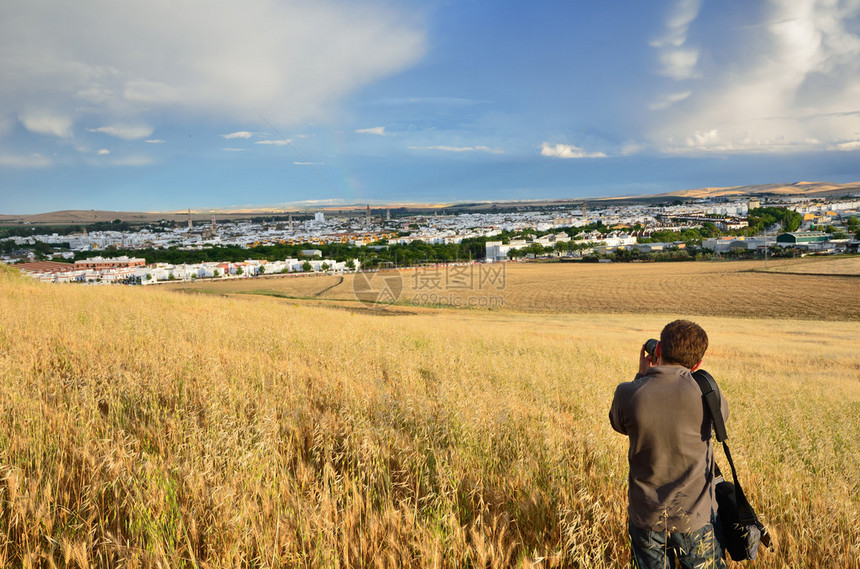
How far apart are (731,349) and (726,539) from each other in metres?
21.0

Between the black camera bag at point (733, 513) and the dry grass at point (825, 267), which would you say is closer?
the black camera bag at point (733, 513)

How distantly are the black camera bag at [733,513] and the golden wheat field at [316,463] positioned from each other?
1.30 ft

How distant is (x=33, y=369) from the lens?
4.20 meters

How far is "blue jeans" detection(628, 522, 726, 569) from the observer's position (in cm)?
221

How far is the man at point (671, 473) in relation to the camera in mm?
2215

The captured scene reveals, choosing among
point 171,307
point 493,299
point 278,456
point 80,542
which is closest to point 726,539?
point 278,456

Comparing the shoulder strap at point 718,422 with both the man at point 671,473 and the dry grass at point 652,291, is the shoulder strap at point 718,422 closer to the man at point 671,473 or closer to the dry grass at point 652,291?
the man at point 671,473

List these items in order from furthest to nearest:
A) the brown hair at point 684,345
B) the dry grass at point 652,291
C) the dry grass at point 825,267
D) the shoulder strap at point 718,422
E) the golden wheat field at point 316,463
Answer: the dry grass at point 825,267 → the dry grass at point 652,291 → the brown hair at point 684,345 → the shoulder strap at point 718,422 → the golden wheat field at point 316,463

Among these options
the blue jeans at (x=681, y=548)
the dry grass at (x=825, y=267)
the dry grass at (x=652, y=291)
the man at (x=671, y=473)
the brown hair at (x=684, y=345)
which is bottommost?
the dry grass at (x=652, y=291)

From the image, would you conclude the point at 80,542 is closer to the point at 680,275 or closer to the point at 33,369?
the point at 33,369

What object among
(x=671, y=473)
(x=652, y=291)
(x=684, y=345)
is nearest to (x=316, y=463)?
(x=671, y=473)

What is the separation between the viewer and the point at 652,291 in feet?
166

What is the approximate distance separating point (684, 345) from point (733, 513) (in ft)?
2.84

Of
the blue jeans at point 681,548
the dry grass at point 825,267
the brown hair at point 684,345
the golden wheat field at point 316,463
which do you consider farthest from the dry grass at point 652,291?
the blue jeans at point 681,548
